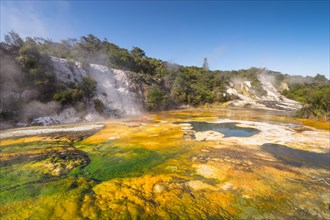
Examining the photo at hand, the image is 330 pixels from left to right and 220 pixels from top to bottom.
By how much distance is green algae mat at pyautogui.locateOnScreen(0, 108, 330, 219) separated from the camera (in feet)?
21.6

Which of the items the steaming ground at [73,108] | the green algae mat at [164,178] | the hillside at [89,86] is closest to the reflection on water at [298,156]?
the green algae mat at [164,178]

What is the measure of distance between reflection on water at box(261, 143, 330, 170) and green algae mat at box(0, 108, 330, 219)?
0.06m

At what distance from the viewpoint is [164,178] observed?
8.92 meters

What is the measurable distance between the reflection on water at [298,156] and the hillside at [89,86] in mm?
18595

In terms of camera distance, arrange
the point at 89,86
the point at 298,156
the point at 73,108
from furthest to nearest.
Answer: the point at 89,86, the point at 73,108, the point at 298,156

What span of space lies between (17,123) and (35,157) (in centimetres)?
1218

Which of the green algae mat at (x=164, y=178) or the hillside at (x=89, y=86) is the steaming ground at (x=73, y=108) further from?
the green algae mat at (x=164, y=178)

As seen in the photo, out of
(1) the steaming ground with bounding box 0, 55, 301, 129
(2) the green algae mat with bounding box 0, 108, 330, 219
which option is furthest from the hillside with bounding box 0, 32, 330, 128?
(2) the green algae mat with bounding box 0, 108, 330, 219

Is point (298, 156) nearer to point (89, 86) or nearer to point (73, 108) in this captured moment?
point (73, 108)

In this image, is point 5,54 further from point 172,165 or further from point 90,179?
point 172,165

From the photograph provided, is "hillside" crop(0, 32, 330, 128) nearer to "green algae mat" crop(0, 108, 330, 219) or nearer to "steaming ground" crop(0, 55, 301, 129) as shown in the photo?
"steaming ground" crop(0, 55, 301, 129)

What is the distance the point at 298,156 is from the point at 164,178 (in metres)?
9.03

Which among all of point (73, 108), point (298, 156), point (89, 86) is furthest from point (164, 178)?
point (89, 86)

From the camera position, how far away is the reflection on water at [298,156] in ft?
36.0
